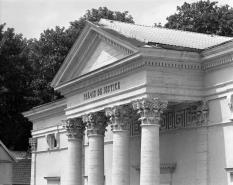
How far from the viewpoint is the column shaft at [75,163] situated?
1210 inches

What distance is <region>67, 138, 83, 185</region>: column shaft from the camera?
101 feet

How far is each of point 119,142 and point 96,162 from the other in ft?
9.84

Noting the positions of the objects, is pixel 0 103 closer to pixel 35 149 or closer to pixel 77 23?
pixel 77 23

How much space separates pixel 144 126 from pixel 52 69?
31.9 meters

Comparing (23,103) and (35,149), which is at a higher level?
(23,103)

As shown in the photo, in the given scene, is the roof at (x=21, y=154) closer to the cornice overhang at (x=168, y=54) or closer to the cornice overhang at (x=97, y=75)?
the cornice overhang at (x=97, y=75)

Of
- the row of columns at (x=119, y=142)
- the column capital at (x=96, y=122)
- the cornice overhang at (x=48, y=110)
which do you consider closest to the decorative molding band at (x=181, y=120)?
the row of columns at (x=119, y=142)

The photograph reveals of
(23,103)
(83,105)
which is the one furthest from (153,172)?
(23,103)

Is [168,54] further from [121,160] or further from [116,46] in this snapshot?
[121,160]

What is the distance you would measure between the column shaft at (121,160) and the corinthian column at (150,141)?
1.82 meters

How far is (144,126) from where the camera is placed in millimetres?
24031

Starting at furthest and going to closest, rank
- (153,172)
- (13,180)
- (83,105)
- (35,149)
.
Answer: (13,180), (35,149), (83,105), (153,172)

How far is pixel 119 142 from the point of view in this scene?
84.7 ft

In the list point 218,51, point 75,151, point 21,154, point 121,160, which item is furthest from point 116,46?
point 21,154
